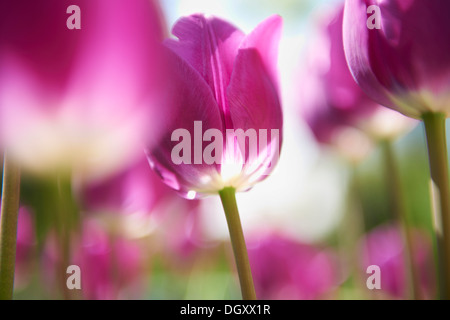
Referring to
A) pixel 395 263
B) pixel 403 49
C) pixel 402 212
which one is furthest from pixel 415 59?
Result: pixel 395 263

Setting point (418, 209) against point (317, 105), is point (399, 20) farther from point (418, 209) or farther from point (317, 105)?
point (418, 209)

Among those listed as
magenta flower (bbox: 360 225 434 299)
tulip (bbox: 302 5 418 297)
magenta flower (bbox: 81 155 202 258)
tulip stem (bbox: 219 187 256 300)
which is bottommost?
tulip stem (bbox: 219 187 256 300)

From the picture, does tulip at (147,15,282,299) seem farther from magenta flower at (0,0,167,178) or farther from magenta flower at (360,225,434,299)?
magenta flower at (360,225,434,299)

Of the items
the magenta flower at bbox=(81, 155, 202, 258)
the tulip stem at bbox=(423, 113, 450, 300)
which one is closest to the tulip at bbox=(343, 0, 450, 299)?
the tulip stem at bbox=(423, 113, 450, 300)

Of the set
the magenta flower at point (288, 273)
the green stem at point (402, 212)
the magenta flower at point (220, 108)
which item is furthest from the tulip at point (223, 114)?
the magenta flower at point (288, 273)

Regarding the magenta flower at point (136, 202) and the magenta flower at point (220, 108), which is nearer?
the magenta flower at point (220, 108)

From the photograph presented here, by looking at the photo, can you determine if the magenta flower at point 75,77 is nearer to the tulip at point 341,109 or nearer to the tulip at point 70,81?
the tulip at point 70,81

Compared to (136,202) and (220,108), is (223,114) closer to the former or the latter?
(220,108)
